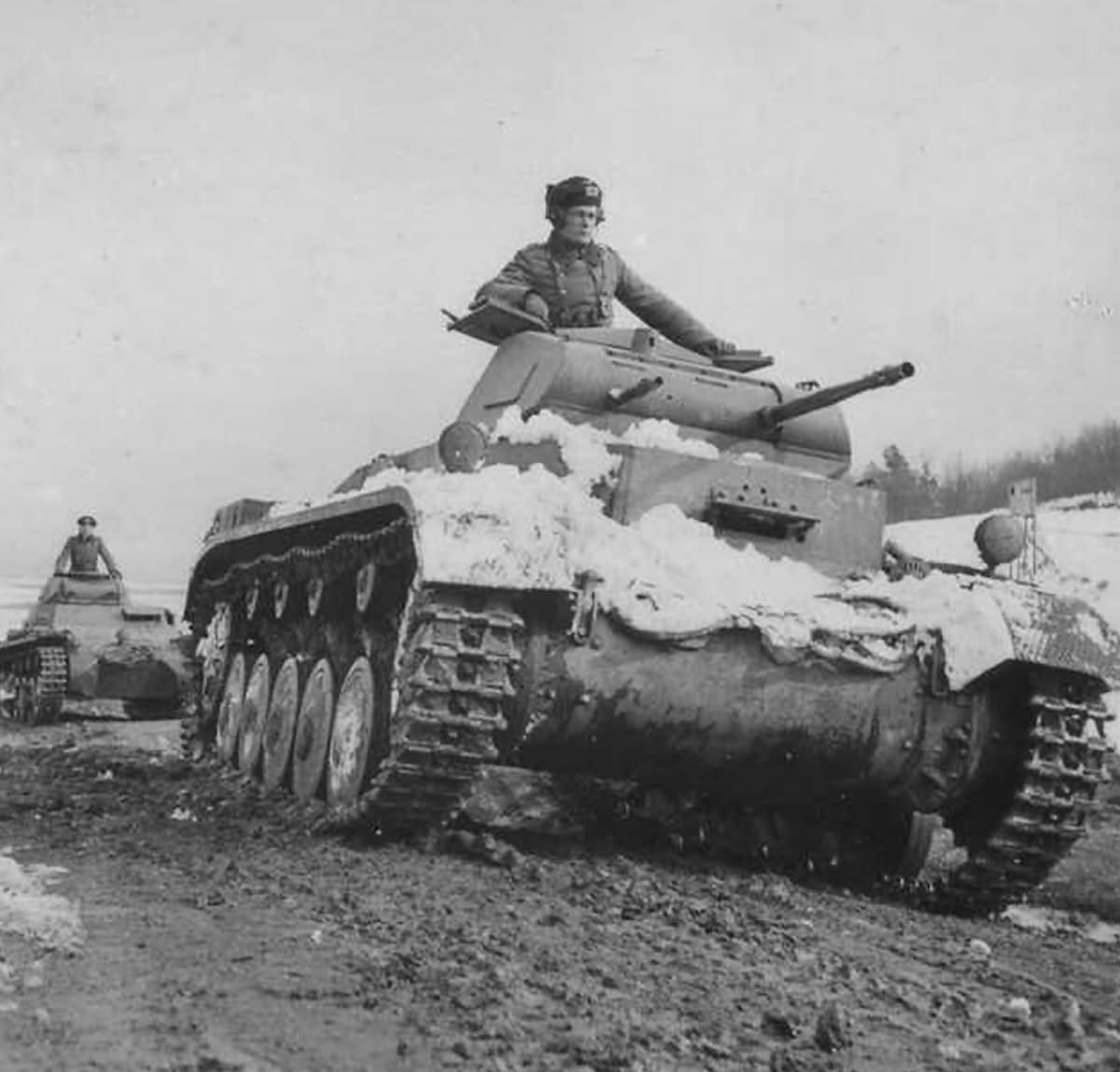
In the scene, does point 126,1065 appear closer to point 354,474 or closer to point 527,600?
point 527,600

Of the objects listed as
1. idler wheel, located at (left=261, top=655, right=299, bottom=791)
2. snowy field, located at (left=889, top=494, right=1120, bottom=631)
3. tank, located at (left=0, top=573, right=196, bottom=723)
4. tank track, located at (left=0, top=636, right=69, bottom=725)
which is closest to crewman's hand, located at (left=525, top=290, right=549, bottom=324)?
idler wheel, located at (left=261, top=655, right=299, bottom=791)

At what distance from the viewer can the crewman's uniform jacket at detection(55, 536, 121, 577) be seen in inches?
727

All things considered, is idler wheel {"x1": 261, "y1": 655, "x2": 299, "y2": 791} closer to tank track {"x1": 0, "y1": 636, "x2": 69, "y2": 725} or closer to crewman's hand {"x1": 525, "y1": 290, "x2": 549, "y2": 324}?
crewman's hand {"x1": 525, "y1": 290, "x2": 549, "y2": 324}

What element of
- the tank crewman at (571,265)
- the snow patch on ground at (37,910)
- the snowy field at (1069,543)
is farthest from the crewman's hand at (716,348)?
the snowy field at (1069,543)

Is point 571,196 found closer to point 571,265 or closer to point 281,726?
point 571,265

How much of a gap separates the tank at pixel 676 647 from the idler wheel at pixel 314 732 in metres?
0.02

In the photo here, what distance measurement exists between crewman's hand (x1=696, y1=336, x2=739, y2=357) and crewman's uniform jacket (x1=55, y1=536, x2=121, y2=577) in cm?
1120

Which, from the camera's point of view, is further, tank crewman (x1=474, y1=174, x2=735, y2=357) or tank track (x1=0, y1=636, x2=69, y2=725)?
tank track (x1=0, y1=636, x2=69, y2=725)

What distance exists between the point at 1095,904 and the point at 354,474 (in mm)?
4579

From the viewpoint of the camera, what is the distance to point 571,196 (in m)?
8.91

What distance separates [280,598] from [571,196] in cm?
296

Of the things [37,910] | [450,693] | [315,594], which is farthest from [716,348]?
[37,910]

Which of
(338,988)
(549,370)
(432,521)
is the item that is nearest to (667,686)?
(432,521)

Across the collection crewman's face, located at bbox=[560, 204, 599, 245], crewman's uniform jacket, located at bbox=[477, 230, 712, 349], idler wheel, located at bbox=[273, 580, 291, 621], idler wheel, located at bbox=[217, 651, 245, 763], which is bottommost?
idler wheel, located at bbox=[217, 651, 245, 763]
